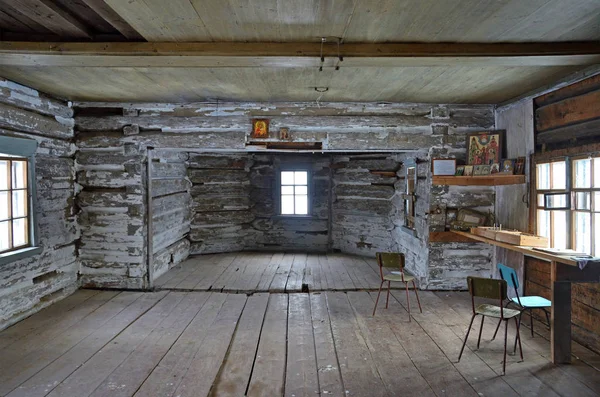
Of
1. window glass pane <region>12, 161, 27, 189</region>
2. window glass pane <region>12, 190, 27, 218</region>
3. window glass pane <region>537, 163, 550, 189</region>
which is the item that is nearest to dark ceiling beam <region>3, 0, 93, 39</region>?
window glass pane <region>12, 161, 27, 189</region>

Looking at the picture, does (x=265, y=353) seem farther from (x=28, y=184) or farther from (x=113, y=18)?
(x=28, y=184)

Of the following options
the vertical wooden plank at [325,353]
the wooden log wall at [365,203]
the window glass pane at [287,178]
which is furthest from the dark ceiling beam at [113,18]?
the window glass pane at [287,178]

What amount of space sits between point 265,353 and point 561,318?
9.41ft

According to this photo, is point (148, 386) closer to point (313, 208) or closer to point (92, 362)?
point (92, 362)

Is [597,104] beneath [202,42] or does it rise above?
beneath

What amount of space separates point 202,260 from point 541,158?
638cm

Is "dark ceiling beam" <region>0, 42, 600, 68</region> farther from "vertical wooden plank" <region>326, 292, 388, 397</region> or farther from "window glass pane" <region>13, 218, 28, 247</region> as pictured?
"vertical wooden plank" <region>326, 292, 388, 397</region>

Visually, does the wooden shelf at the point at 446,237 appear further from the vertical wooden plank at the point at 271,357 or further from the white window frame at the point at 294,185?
the white window frame at the point at 294,185

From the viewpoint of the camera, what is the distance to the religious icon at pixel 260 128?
6.00 m

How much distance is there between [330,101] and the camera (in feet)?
19.4

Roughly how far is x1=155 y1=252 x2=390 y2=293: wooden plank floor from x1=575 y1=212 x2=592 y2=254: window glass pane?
2607mm

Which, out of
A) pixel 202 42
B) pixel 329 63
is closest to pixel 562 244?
pixel 329 63

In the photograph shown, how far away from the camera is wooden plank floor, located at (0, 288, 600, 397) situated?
10.6ft

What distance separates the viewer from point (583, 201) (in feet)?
13.6
